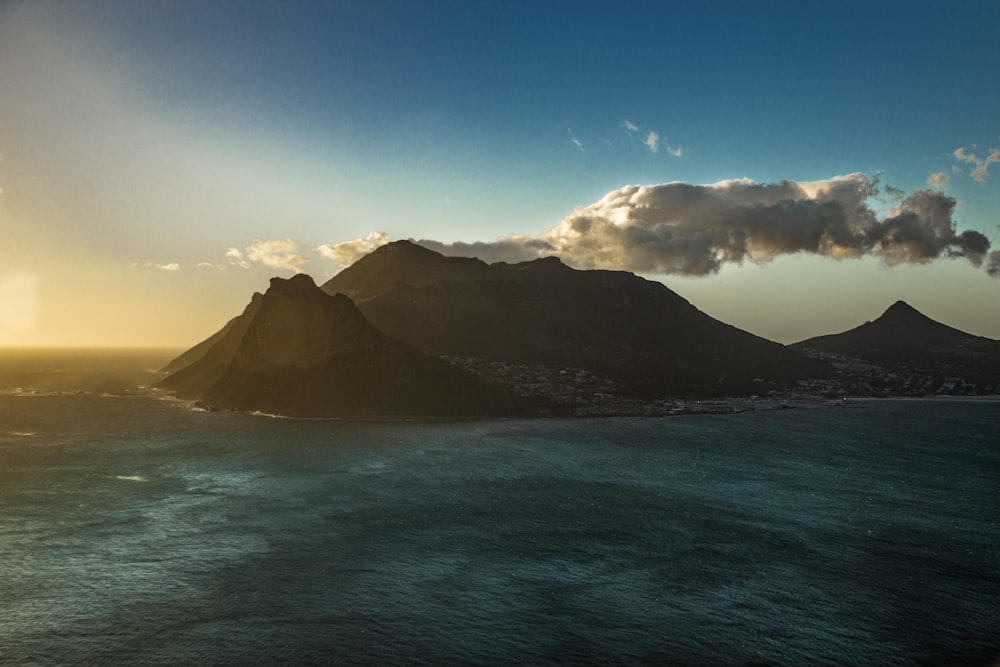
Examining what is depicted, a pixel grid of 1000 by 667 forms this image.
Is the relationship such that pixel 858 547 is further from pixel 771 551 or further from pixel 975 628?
pixel 975 628

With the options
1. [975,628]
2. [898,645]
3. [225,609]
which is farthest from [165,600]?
[975,628]

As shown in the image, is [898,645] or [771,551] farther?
[771,551]

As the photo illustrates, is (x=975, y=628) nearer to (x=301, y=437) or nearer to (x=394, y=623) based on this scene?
(x=394, y=623)

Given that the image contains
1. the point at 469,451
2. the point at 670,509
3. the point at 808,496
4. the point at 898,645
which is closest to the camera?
the point at 898,645

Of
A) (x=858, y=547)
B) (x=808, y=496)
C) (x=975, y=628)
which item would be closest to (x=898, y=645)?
(x=975, y=628)

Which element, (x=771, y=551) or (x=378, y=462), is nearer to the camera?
(x=771, y=551)

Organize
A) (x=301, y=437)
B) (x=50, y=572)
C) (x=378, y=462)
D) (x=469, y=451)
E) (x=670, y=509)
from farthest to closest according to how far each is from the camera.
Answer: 1. (x=301, y=437)
2. (x=469, y=451)
3. (x=378, y=462)
4. (x=670, y=509)
5. (x=50, y=572)
